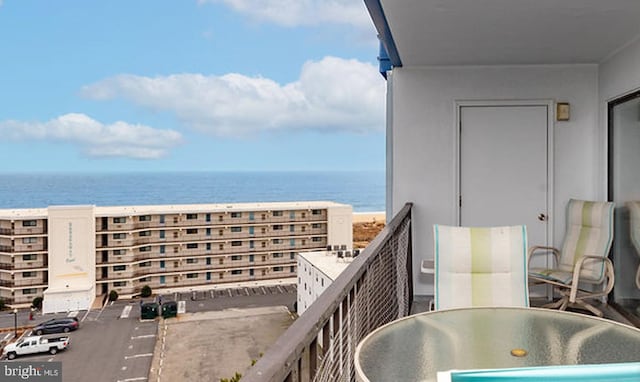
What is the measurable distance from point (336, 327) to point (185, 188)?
49.8 meters

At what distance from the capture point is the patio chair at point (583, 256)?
164 inches

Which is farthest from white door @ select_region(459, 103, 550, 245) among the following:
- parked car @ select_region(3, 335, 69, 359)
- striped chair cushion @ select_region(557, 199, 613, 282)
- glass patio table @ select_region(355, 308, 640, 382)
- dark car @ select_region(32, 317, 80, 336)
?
dark car @ select_region(32, 317, 80, 336)

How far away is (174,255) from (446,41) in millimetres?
18719

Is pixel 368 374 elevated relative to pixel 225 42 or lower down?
lower down

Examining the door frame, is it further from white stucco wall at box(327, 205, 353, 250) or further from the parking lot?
white stucco wall at box(327, 205, 353, 250)

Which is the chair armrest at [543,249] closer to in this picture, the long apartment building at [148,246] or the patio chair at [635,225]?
the patio chair at [635,225]

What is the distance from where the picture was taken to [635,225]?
4246 millimetres

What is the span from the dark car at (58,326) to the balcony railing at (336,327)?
15197 mm

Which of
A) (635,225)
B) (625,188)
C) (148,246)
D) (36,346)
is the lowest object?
(36,346)

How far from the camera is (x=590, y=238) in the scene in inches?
173

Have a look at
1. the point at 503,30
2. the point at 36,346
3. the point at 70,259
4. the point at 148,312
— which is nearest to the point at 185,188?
the point at 70,259

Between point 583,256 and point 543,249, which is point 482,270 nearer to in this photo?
point 583,256

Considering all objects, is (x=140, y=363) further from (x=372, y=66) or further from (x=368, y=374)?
(x=372, y=66)

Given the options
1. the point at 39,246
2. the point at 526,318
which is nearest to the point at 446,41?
the point at 526,318
